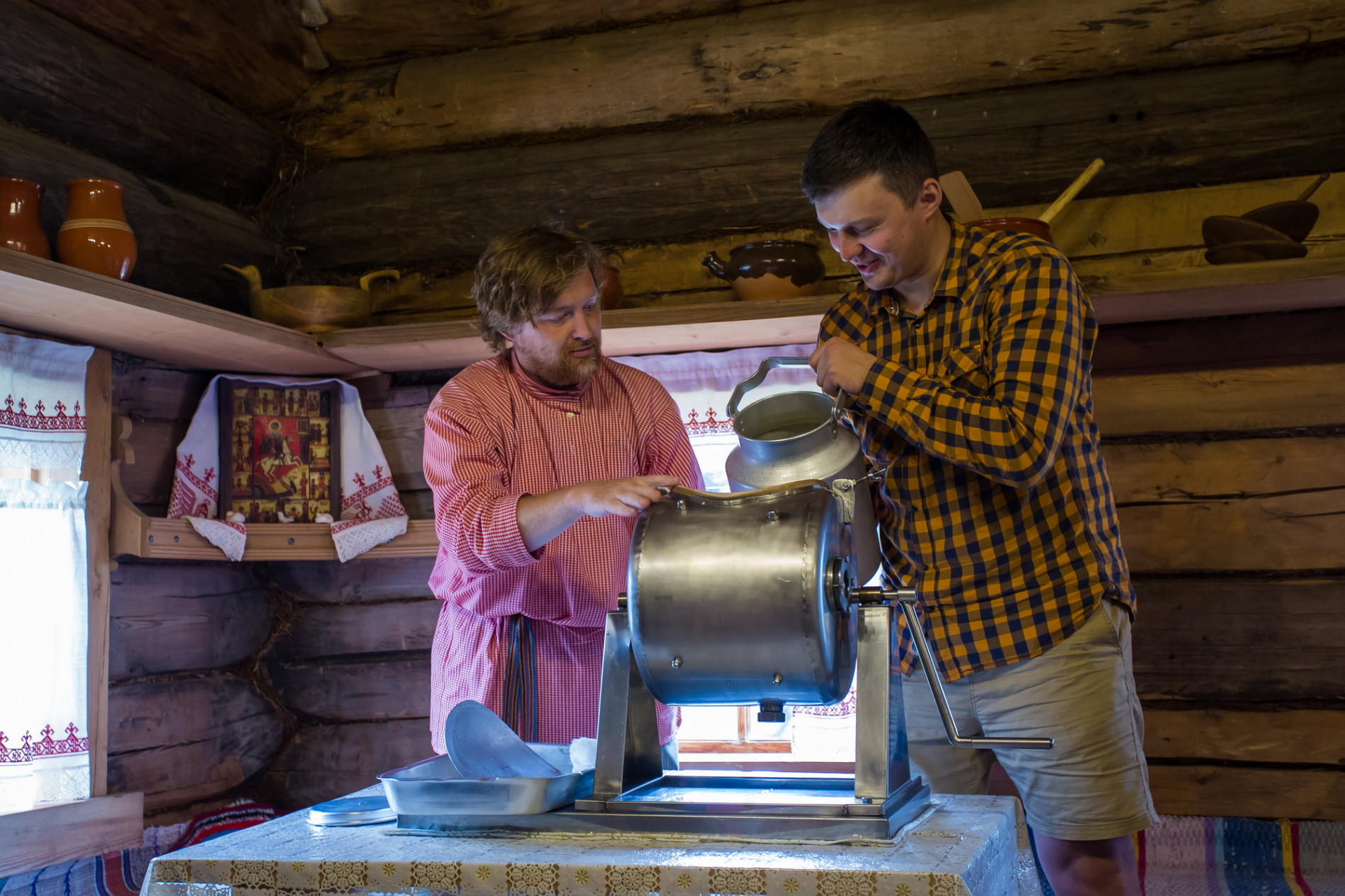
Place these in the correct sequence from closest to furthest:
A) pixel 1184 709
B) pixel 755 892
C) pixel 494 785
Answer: pixel 755 892 → pixel 494 785 → pixel 1184 709

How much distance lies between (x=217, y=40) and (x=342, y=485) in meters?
1.33

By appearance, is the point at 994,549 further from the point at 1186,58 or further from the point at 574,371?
the point at 1186,58

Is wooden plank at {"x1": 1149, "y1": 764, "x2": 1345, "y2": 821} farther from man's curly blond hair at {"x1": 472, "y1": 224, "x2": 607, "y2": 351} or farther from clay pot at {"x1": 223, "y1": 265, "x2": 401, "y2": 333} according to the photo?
clay pot at {"x1": 223, "y1": 265, "x2": 401, "y2": 333}

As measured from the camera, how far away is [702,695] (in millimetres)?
1512

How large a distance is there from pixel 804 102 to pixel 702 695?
7.27 ft

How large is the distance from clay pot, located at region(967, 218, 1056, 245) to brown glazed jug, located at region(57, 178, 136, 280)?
1.92 meters

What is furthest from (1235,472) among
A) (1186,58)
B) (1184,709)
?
(1186,58)

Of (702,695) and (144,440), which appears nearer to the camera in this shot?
(702,695)

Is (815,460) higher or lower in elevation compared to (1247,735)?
higher

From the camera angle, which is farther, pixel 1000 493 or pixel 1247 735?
pixel 1247 735

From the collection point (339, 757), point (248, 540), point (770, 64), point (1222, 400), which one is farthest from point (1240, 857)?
point (248, 540)

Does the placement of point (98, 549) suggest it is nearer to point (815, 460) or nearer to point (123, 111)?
point (123, 111)

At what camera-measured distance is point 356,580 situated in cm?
358


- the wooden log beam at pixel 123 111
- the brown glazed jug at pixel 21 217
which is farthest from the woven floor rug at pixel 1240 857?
the wooden log beam at pixel 123 111
